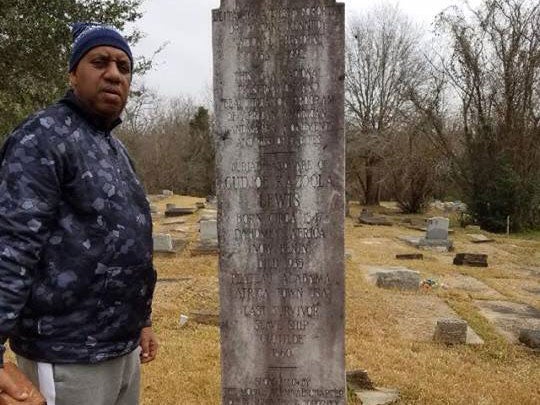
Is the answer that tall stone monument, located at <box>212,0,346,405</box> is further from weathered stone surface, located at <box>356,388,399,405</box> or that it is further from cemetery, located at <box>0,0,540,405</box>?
weathered stone surface, located at <box>356,388,399,405</box>

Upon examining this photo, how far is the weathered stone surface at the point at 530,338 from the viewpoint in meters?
6.70

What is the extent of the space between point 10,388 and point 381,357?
453 centimetres

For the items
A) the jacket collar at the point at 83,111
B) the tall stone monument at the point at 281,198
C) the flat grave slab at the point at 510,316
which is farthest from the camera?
the flat grave slab at the point at 510,316

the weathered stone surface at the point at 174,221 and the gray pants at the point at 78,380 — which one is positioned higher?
the gray pants at the point at 78,380

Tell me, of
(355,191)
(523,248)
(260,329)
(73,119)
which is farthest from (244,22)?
(355,191)

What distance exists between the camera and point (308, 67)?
10.7 ft

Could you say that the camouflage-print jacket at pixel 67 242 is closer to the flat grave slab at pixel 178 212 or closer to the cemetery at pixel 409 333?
the cemetery at pixel 409 333

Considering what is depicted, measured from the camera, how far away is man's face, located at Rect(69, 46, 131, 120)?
2193 millimetres

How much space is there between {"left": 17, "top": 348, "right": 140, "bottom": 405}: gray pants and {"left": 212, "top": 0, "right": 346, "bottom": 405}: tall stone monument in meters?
1.28

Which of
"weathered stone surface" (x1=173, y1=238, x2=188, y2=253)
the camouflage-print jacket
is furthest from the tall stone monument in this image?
"weathered stone surface" (x1=173, y1=238, x2=188, y2=253)

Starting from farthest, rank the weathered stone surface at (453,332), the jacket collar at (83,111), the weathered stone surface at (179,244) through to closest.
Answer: the weathered stone surface at (179,244)
the weathered stone surface at (453,332)
the jacket collar at (83,111)

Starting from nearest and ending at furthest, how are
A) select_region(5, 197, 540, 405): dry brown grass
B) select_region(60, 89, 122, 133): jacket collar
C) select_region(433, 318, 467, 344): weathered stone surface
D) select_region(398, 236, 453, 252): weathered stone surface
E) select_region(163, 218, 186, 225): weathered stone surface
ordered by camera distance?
select_region(60, 89, 122, 133): jacket collar
select_region(5, 197, 540, 405): dry brown grass
select_region(433, 318, 467, 344): weathered stone surface
select_region(398, 236, 453, 252): weathered stone surface
select_region(163, 218, 186, 225): weathered stone surface

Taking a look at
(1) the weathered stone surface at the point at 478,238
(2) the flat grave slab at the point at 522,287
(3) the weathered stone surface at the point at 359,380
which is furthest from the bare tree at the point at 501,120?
(3) the weathered stone surface at the point at 359,380

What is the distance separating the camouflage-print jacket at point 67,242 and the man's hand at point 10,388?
15cm
